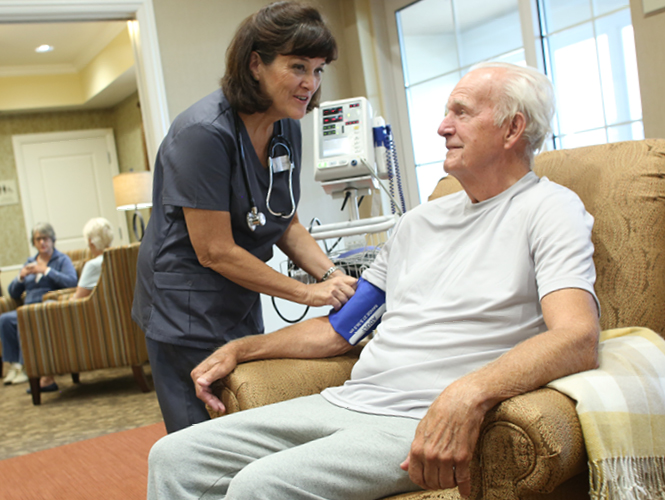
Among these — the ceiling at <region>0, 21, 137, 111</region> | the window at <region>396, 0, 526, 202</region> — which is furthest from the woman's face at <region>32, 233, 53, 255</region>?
the window at <region>396, 0, 526, 202</region>

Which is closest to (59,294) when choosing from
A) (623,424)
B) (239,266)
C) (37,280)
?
(37,280)

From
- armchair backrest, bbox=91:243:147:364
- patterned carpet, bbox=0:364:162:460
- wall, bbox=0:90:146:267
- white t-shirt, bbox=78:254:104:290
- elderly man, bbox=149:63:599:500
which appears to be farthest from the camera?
wall, bbox=0:90:146:267

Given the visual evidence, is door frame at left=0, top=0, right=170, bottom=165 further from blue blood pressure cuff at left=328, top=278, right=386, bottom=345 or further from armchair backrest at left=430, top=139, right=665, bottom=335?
armchair backrest at left=430, top=139, right=665, bottom=335

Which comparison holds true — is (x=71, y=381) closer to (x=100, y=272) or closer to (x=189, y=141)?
(x=100, y=272)

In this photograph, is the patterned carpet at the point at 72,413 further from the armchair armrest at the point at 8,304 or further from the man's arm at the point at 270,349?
the man's arm at the point at 270,349

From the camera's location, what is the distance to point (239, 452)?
117 cm

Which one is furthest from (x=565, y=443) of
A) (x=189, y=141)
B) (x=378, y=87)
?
(x=378, y=87)

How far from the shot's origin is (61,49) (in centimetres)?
601

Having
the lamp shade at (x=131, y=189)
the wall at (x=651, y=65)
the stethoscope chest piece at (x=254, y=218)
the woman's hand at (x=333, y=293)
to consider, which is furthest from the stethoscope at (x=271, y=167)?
the lamp shade at (x=131, y=189)

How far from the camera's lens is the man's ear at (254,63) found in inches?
56.7

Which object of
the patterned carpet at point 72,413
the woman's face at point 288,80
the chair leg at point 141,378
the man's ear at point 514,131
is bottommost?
the patterned carpet at point 72,413

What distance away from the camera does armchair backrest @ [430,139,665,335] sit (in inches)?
47.5

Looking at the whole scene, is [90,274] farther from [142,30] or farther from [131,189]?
[142,30]

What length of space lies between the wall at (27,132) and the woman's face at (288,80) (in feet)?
17.5
